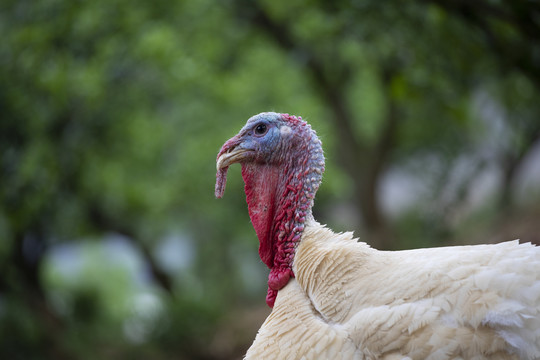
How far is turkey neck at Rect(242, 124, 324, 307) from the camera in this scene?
116 inches

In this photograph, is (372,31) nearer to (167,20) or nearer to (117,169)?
(167,20)

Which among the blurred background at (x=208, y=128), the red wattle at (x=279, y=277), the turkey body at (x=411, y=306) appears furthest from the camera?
the blurred background at (x=208, y=128)

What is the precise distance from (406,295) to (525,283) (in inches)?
18.0

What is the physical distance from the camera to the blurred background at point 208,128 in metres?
5.62

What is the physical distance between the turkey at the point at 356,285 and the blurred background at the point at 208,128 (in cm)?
202

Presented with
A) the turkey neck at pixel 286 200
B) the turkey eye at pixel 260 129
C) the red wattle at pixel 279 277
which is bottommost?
the red wattle at pixel 279 277

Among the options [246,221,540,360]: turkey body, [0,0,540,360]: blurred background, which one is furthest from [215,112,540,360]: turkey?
A: [0,0,540,360]: blurred background

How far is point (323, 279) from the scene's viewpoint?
2717 mm

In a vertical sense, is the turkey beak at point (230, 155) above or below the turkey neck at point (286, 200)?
above

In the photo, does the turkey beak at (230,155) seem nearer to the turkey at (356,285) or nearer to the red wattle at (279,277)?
the turkey at (356,285)

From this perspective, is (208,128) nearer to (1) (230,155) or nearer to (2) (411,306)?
(1) (230,155)

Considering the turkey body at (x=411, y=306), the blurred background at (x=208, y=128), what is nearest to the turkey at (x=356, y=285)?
the turkey body at (x=411, y=306)

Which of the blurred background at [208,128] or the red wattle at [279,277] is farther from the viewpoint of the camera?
the blurred background at [208,128]

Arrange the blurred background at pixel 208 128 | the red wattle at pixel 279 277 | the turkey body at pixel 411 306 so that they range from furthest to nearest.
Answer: the blurred background at pixel 208 128, the red wattle at pixel 279 277, the turkey body at pixel 411 306
